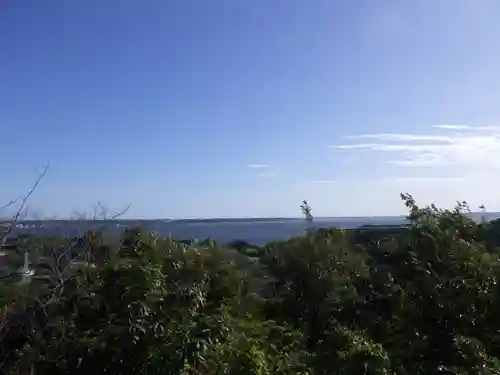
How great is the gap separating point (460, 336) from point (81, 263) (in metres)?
4.22

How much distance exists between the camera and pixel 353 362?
4.27 metres

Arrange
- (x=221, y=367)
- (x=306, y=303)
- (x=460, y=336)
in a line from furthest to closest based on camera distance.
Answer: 1. (x=306, y=303)
2. (x=460, y=336)
3. (x=221, y=367)

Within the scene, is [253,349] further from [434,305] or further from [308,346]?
[434,305]

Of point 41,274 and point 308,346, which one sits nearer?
point 308,346

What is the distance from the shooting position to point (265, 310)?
6992 mm

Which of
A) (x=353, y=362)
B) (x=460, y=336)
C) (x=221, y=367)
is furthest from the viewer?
(x=460, y=336)

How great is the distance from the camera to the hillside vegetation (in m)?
4.09

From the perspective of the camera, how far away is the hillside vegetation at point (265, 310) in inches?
161

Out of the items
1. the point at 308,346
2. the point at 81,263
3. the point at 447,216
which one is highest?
the point at 447,216

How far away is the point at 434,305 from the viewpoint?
5352 millimetres

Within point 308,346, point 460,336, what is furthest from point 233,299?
point 460,336

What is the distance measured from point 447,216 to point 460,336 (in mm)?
1456

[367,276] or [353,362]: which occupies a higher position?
[367,276]

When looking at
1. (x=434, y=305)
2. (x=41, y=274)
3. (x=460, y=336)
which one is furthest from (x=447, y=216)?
(x=41, y=274)
